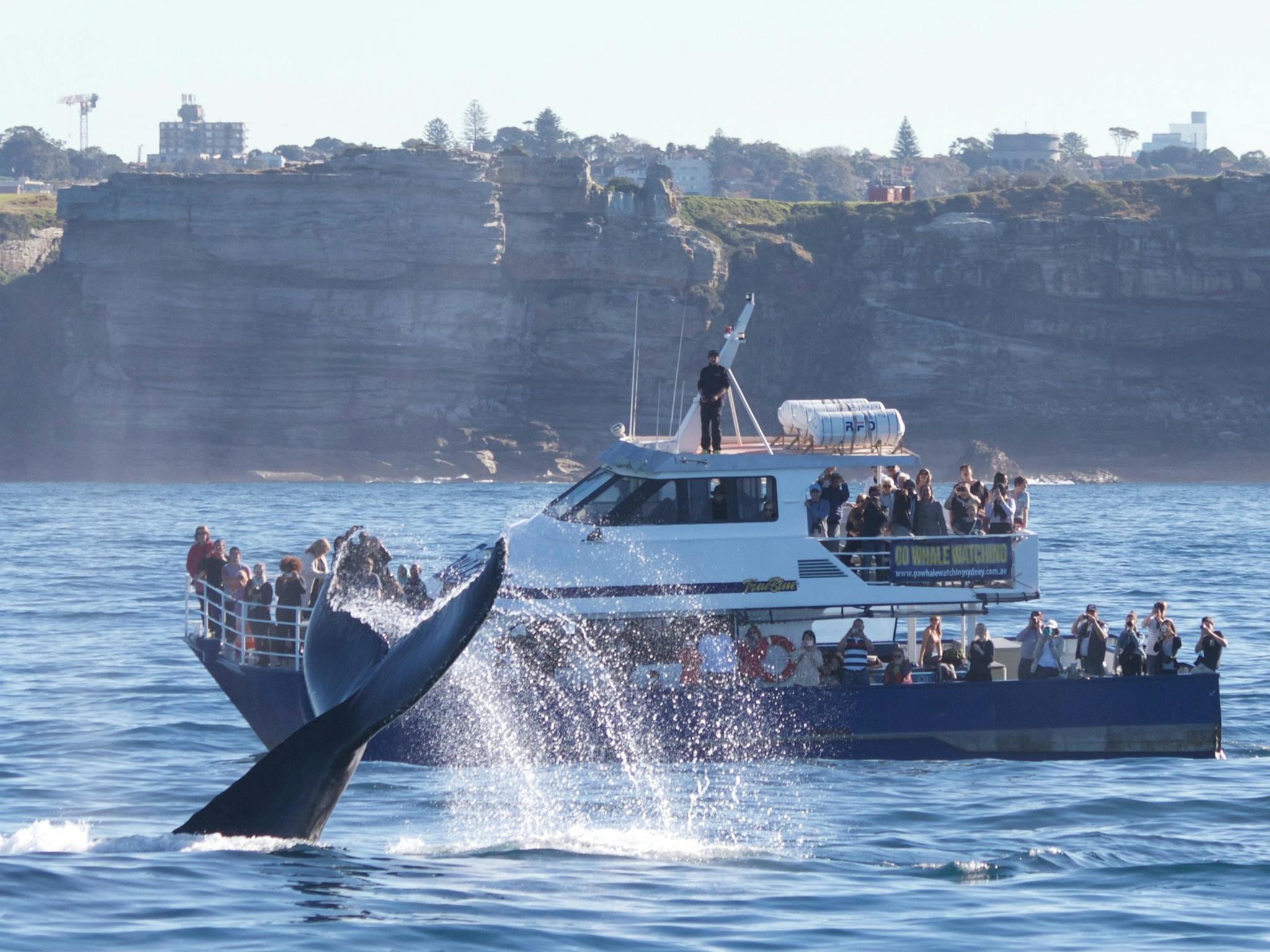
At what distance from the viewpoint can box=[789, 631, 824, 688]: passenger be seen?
64.2 ft

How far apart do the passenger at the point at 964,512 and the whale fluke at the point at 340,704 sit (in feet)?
39.7

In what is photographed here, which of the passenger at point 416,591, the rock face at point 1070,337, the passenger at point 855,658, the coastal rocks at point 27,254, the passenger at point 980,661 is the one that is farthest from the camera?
the coastal rocks at point 27,254

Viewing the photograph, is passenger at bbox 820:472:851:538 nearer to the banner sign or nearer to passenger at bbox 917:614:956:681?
the banner sign

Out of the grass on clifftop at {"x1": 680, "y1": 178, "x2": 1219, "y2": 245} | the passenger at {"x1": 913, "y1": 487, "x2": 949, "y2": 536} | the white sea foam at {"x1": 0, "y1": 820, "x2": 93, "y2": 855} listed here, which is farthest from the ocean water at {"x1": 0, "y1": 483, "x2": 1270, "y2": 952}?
the grass on clifftop at {"x1": 680, "y1": 178, "x2": 1219, "y2": 245}

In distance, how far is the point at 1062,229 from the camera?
4441 inches

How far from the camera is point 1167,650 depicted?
2023 centimetres

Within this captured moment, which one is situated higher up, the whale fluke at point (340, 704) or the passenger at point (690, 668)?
the whale fluke at point (340, 704)

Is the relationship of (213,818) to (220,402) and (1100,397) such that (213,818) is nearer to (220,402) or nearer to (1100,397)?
(220,402)

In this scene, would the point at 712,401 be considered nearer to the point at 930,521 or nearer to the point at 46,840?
the point at 930,521

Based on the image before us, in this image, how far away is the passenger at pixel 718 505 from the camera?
2022 centimetres

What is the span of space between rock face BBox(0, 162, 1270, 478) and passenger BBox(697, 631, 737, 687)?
83355 millimetres

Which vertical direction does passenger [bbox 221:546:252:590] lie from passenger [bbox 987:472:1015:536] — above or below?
below

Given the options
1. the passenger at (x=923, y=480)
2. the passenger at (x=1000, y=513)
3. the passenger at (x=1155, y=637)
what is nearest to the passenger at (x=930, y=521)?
the passenger at (x=923, y=480)

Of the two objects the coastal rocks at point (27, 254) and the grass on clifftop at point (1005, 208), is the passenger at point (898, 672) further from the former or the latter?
the coastal rocks at point (27, 254)
